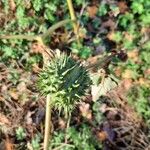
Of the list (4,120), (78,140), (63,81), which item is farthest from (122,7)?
(63,81)

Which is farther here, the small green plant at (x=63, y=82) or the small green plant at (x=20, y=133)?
the small green plant at (x=20, y=133)

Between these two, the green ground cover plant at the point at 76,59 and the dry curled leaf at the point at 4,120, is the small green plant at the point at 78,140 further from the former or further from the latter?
the dry curled leaf at the point at 4,120

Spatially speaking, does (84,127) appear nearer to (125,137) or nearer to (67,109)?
(125,137)

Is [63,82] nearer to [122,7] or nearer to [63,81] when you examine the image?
[63,81]

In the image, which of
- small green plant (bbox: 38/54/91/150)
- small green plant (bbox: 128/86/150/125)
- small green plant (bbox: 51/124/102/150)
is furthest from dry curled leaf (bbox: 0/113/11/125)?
small green plant (bbox: 38/54/91/150)

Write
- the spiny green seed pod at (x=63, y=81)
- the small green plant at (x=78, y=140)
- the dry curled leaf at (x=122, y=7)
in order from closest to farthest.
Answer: the spiny green seed pod at (x=63, y=81), the small green plant at (x=78, y=140), the dry curled leaf at (x=122, y=7)

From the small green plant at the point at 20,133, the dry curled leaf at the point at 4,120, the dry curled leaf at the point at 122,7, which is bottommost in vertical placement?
the small green plant at the point at 20,133

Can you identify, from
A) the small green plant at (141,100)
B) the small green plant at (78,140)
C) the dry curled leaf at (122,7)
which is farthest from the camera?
the dry curled leaf at (122,7)

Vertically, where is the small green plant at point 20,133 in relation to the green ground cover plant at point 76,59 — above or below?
below

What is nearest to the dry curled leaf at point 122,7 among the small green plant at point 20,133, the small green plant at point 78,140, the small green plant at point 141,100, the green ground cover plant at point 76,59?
the green ground cover plant at point 76,59

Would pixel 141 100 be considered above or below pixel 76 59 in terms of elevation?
below
